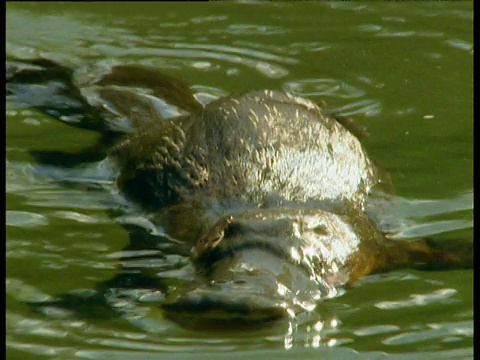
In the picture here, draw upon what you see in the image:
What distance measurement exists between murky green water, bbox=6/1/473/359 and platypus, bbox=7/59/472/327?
0.12 meters

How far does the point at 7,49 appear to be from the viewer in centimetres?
902

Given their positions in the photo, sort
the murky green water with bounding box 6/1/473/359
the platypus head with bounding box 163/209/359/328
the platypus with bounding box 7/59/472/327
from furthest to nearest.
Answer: the platypus with bounding box 7/59/472/327 < the murky green water with bounding box 6/1/473/359 < the platypus head with bounding box 163/209/359/328

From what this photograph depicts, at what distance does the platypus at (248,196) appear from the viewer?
5039mm

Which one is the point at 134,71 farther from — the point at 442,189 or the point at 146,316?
the point at 146,316

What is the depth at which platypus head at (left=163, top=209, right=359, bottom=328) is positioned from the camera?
474 cm

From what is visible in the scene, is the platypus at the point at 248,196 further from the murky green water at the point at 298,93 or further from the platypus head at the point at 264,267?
the murky green water at the point at 298,93

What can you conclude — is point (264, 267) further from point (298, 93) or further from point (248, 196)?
point (298, 93)

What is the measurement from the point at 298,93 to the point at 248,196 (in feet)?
8.29

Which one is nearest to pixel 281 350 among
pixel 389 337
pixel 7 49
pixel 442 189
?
pixel 389 337

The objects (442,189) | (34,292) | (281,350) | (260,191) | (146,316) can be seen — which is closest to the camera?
(281,350)

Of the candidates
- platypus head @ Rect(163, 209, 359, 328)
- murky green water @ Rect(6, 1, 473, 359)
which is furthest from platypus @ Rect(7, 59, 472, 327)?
murky green water @ Rect(6, 1, 473, 359)

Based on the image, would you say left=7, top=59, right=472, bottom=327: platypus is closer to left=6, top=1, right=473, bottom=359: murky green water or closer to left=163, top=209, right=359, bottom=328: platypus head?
left=163, top=209, right=359, bottom=328: platypus head

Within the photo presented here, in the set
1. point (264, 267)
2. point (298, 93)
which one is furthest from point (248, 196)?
point (298, 93)
